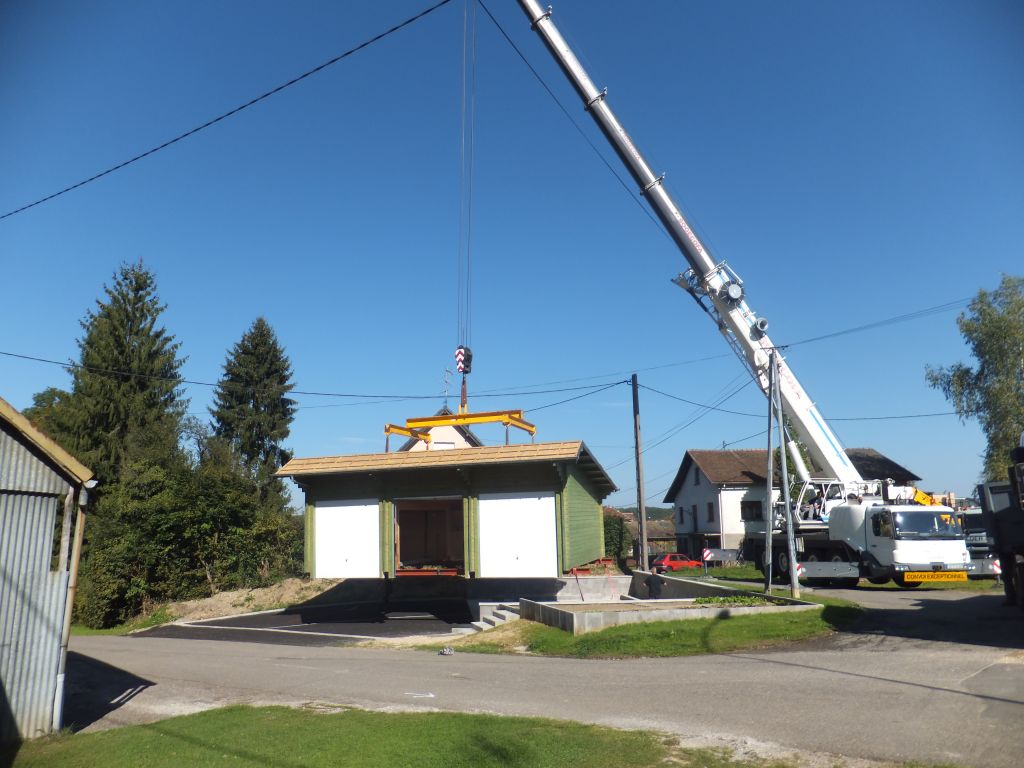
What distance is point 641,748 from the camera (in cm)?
796

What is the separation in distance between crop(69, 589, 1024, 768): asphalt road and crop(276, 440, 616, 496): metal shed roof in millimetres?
5649

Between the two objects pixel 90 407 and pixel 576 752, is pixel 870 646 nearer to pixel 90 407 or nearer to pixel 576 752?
pixel 576 752

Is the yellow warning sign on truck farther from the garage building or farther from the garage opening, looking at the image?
the garage opening

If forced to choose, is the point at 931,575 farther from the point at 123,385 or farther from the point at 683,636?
the point at 123,385

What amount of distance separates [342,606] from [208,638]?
8637 millimetres

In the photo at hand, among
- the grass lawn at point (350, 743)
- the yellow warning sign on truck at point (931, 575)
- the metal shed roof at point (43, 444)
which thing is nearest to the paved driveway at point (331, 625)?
the grass lawn at point (350, 743)

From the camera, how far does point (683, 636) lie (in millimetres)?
15492

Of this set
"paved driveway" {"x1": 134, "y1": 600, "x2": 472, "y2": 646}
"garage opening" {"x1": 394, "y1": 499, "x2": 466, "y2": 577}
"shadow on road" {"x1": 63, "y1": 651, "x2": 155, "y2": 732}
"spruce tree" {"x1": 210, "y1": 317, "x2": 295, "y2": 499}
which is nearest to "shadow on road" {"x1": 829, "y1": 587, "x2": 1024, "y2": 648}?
"paved driveway" {"x1": 134, "y1": 600, "x2": 472, "y2": 646}

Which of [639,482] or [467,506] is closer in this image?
[467,506]

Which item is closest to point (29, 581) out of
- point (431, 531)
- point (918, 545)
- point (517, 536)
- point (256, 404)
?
point (517, 536)

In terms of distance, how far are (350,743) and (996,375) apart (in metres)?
44.8

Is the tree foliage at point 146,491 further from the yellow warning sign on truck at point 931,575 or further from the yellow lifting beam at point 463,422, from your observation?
the yellow warning sign on truck at point 931,575

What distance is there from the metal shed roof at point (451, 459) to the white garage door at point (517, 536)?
4.27ft

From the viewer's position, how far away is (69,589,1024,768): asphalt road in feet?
26.8
